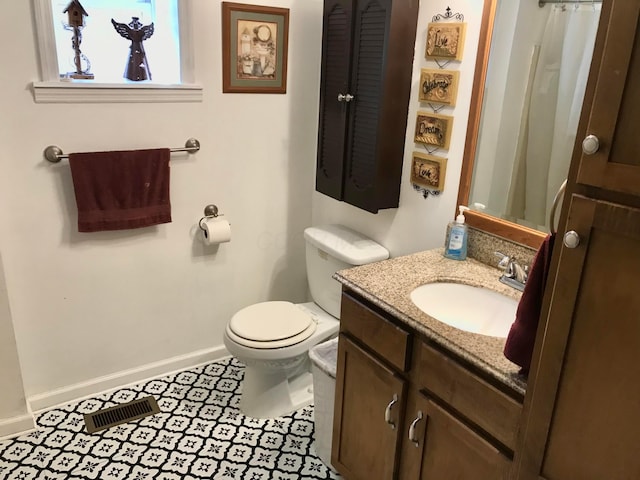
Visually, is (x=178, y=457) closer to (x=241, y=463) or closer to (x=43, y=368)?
(x=241, y=463)

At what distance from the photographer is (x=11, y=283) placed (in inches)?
84.7

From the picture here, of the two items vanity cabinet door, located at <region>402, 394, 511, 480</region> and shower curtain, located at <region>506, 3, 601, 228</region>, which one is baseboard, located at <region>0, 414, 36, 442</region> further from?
shower curtain, located at <region>506, 3, 601, 228</region>

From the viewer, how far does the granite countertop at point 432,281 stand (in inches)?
50.4

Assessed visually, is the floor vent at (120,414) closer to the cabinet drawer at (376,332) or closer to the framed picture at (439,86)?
the cabinet drawer at (376,332)

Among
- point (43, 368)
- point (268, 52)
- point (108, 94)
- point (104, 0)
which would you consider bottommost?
point (43, 368)

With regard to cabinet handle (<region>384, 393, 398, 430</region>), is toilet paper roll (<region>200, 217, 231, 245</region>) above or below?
above

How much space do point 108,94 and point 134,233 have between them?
605mm

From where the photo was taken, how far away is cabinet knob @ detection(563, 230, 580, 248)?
100 centimetres

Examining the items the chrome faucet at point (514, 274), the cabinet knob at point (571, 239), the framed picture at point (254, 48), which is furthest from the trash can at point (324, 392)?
the framed picture at point (254, 48)

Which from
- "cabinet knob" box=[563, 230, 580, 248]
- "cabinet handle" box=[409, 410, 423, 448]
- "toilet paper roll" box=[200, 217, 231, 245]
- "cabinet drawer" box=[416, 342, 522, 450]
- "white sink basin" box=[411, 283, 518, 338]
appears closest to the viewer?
"cabinet knob" box=[563, 230, 580, 248]

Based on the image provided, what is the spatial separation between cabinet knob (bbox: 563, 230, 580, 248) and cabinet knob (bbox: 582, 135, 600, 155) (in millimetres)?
150

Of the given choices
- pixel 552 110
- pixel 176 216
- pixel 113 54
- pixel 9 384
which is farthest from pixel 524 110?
pixel 9 384

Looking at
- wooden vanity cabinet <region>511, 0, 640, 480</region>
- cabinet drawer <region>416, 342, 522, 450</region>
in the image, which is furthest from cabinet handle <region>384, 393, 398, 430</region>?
wooden vanity cabinet <region>511, 0, 640, 480</region>

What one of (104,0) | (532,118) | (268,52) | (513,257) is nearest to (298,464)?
(513,257)
